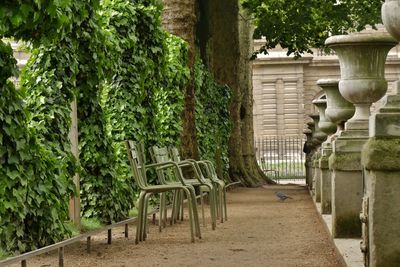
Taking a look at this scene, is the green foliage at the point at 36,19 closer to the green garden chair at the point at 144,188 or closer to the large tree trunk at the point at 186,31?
the green garden chair at the point at 144,188

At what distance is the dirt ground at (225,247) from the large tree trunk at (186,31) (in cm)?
402

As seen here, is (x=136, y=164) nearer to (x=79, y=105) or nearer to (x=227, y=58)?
(x=79, y=105)

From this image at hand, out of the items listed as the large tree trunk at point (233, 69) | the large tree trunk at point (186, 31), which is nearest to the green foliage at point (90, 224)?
the large tree trunk at point (186, 31)

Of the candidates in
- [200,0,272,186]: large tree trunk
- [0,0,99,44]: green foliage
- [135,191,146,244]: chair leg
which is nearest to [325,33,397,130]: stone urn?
[135,191,146,244]: chair leg

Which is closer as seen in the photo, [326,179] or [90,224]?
[90,224]

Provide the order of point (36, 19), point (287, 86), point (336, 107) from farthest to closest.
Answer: point (287, 86) < point (336, 107) < point (36, 19)

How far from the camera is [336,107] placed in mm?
14945

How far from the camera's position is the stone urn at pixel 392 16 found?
23.1 ft

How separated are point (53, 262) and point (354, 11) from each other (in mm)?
23965

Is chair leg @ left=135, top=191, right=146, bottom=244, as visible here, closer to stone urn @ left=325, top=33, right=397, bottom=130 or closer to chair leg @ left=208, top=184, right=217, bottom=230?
chair leg @ left=208, top=184, right=217, bottom=230

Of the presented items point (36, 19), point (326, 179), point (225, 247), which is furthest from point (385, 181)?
point (326, 179)

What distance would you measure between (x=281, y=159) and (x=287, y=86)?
1119 centimetres

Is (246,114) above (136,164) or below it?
above

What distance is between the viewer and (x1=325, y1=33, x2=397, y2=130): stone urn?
10.8m
